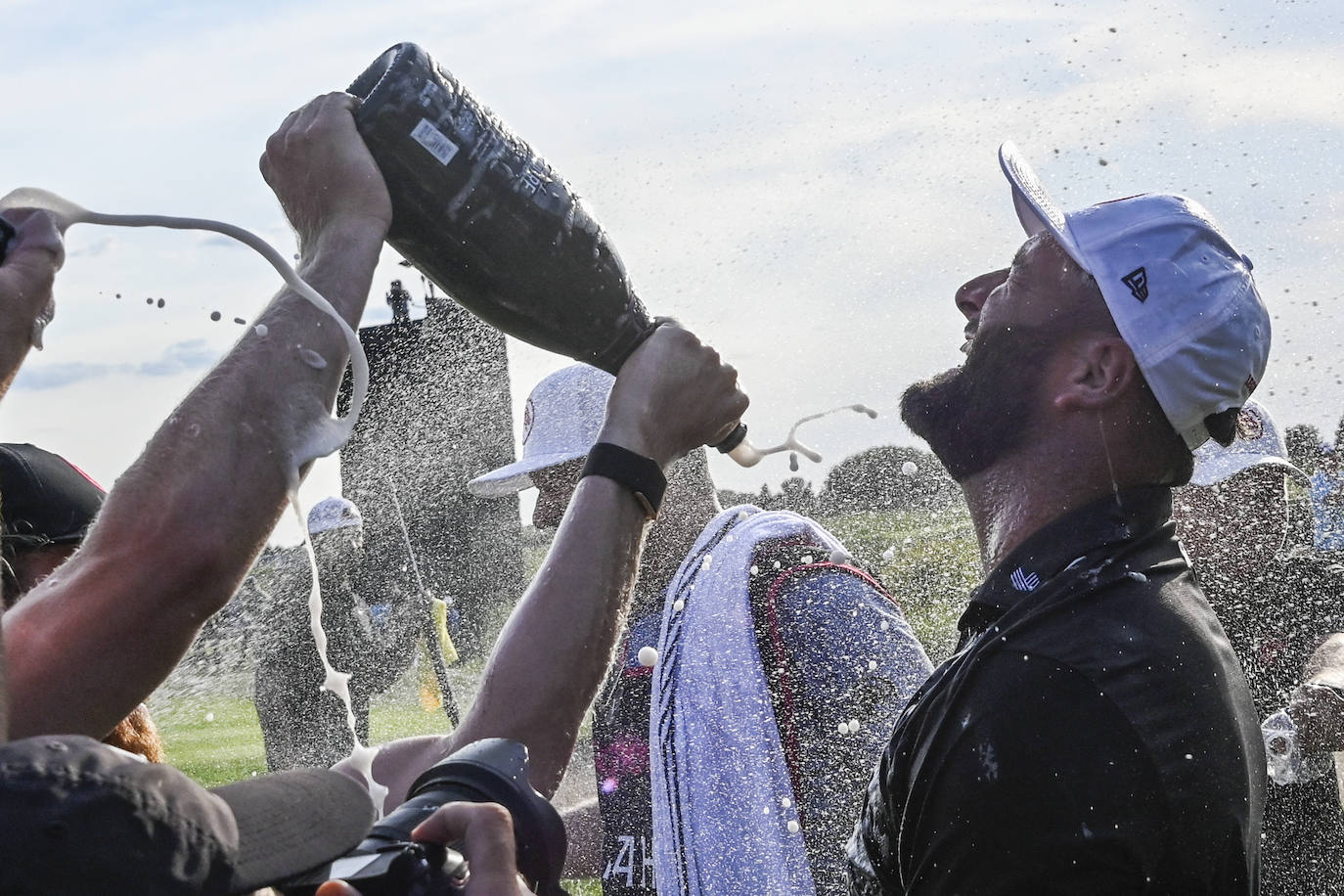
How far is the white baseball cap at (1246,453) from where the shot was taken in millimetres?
4234

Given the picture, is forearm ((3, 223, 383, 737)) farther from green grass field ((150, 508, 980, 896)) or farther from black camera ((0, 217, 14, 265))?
green grass field ((150, 508, 980, 896))

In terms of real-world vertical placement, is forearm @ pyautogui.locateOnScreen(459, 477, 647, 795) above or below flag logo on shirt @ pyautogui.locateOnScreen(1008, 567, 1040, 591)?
above

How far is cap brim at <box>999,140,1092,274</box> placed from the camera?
2.63 m

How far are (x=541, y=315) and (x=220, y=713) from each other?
57.2 ft

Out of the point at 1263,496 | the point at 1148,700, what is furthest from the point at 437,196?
the point at 1263,496

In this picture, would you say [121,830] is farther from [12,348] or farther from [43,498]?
[43,498]

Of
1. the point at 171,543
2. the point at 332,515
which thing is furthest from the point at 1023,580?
the point at 332,515

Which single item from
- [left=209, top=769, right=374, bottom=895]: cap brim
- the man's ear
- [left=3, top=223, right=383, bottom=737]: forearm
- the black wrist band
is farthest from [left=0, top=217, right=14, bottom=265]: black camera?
the man's ear

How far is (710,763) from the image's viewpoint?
280 cm

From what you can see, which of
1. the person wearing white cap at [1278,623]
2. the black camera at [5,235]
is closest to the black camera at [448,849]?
the black camera at [5,235]

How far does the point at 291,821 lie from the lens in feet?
3.37

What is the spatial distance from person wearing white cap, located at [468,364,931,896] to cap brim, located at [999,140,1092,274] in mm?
927

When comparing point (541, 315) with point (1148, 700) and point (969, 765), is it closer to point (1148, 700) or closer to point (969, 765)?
point (969, 765)

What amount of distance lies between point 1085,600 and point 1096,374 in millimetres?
689
